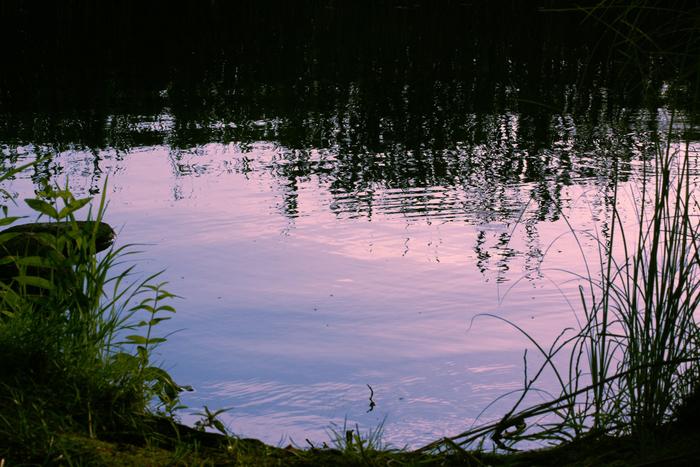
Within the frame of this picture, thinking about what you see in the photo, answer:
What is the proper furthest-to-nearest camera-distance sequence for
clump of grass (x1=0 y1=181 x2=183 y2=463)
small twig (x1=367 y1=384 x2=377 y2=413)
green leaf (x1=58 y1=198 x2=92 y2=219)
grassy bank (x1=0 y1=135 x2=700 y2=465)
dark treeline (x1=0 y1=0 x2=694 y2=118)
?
1. dark treeline (x1=0 y1=0 x2=694 y2=118)
2. small twig (x1=367 y1=384 x2=377 y2=413)
3. green leaf (x1=58 y1=198 x2=92 y2=219)
4. clump of grass (x1=0 y1=181 x2=183 y2=463)
5. grassy bank (x1=0 y1=135 x2=700 y2=465)

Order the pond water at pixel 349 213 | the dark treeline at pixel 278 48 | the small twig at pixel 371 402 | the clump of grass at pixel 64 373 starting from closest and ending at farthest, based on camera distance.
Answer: the clump of grass at pixel 64 373, the small twig at pixel 371 402, the pond water at pixel 349 213, the dark treeline at pixel 278 48

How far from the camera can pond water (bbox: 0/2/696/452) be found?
4.02 metres

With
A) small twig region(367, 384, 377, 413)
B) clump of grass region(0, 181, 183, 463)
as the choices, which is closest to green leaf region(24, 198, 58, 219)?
clump of grass region(0, 181, 183, 463)

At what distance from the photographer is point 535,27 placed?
61.7 ft

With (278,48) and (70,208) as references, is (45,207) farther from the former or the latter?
(278,48)

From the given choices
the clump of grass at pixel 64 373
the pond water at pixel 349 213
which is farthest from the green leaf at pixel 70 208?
the pond water at pixel 349 213

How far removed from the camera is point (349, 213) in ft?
21.5

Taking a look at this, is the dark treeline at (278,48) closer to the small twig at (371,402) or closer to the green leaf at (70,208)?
the small twig at (371,402)

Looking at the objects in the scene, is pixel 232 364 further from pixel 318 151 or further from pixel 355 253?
pixel 318 151

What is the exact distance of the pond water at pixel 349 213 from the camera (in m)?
4.02

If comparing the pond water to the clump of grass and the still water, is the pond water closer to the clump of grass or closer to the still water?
the still water

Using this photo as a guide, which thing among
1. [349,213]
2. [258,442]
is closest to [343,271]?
[349,213]

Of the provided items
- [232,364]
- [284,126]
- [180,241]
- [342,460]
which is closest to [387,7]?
[284,126]

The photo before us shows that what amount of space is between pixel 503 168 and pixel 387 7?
16.2 meters
